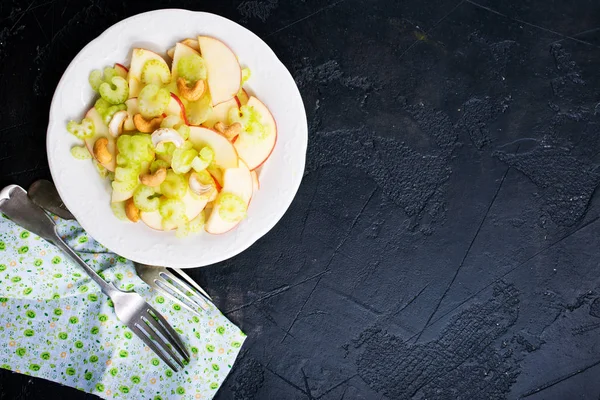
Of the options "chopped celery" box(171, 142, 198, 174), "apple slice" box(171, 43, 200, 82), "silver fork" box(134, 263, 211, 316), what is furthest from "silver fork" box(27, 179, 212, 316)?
"apple slice" box(171, 43, 200, 82)

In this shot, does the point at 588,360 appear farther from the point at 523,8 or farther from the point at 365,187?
the point at 523,8

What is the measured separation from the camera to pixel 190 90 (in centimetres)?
134

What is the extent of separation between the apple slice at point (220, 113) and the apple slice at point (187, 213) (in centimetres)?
17

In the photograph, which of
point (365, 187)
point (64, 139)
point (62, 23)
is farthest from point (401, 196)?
point (62, 23)

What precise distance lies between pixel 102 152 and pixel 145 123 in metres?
0.12

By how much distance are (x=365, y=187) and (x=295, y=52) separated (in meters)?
0.39

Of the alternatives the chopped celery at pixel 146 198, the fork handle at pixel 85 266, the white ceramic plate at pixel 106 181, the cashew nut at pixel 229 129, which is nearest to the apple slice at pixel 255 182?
the white ceramic plate at pixel 106 181

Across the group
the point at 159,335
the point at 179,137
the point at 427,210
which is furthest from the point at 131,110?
the point at 427,210

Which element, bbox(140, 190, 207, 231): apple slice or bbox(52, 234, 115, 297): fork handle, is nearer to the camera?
bbox(140, 190, 207, 231): apple slice

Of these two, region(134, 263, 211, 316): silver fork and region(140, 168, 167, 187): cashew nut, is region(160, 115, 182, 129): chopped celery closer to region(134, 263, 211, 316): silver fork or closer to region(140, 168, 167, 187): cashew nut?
region(140, 168, 167, 187): cashew nut

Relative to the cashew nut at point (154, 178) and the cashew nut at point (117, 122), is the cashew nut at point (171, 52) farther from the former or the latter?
the cashew nut at point (154, 178)

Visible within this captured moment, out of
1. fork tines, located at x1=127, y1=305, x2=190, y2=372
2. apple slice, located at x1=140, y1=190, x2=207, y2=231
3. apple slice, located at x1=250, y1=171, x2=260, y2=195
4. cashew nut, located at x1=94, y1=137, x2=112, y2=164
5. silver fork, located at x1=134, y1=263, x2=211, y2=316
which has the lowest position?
fork tines, located at x1=127, y1=305, x2=190, y2=372

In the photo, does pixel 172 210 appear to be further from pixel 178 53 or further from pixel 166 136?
pixel 178 53

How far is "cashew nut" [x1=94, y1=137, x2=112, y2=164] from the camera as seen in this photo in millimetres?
1336
